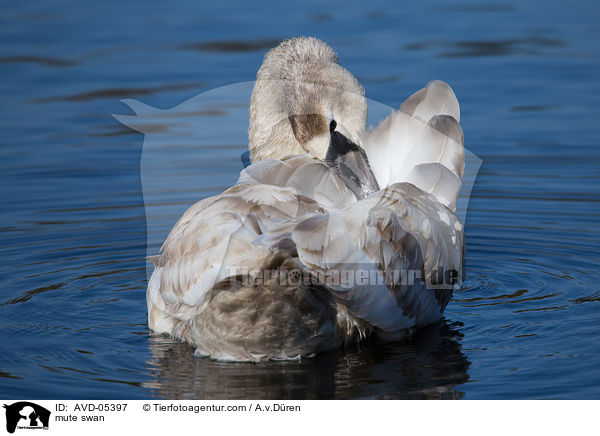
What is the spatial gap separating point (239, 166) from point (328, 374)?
17.2ft

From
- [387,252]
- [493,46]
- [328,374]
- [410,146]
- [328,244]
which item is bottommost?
[328,374]

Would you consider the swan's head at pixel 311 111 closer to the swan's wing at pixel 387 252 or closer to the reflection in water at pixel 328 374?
the swan's wing at pixel 387 252

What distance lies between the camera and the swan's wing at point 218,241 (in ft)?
17.8

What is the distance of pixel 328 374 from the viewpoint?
5848 mm

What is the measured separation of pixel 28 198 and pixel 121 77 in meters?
4.78

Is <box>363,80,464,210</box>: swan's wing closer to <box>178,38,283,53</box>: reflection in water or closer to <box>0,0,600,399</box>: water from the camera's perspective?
<box>0,0,600,399</box>: water

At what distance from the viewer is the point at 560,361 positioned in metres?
5.94

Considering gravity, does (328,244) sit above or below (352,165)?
below

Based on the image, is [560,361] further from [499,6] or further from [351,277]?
[499,6]

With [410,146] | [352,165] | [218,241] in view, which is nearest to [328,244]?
[218,241]
